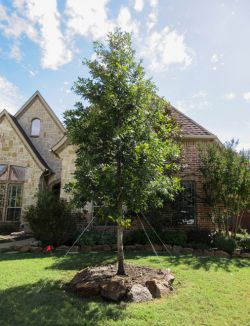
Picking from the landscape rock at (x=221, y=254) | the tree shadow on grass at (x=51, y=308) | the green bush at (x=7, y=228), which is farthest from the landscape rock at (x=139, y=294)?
the green bush at (x=7, y=228)

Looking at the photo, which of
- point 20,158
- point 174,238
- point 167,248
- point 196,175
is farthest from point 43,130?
point 167,248

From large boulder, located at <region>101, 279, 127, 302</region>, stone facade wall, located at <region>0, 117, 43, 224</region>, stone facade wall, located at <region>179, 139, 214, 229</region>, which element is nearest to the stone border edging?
stone facade wall, located at <region>179, 139, 214, 229</region>

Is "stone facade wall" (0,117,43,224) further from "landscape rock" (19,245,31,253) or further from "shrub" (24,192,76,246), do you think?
"landscape rock" (19,245,31,253)

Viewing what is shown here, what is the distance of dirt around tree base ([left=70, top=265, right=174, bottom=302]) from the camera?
551cm

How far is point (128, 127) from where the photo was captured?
6.35 meters

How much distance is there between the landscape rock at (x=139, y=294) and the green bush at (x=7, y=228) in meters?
12.1

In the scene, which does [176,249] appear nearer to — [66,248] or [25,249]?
[66,248]

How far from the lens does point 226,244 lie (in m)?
10.2

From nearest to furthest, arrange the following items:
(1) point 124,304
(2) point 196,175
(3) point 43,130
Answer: (1) point 124,304
(2) point 196,175
(3) point 43,130

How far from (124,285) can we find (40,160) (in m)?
12.4

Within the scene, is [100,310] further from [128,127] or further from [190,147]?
[190,147]

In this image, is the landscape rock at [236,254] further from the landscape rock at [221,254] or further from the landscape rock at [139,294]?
the landscape rock at [139,294]

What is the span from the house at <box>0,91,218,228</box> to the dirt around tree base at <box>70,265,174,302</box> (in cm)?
601

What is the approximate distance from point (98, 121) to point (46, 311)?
395cm
